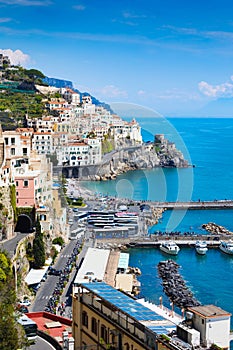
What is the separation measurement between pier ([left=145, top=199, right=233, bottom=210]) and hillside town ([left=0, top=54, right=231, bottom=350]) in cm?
166

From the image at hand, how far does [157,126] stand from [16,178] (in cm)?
729

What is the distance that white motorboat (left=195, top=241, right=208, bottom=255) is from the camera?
20.4 m

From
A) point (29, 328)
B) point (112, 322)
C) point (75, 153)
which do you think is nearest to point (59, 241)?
point (29, 328)

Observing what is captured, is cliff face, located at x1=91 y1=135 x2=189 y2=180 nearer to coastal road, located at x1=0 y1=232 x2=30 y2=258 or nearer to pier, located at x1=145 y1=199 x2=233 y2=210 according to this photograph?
pier, located at x1=145 y1=199 x2=233 y2=210

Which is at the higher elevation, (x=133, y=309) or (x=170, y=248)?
(x=133, y=309)

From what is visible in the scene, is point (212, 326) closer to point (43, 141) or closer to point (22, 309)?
point (22, 309)

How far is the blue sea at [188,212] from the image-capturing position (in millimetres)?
16641

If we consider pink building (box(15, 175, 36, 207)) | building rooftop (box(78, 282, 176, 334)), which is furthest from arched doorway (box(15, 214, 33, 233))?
building rooftop (box(78, 282, 176, 334))

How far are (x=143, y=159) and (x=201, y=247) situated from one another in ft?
79.2

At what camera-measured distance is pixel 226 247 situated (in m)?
20.8

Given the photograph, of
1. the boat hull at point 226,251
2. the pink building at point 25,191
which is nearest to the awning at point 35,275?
the pink building at point 25,191

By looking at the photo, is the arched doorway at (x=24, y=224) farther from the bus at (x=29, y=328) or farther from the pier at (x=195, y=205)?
the pier at (x=195, y=205)

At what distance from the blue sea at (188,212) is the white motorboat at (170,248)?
18cm

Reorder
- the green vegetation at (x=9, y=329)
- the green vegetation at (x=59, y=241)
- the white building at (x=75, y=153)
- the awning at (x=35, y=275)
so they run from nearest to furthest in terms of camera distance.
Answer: the green vegetation at (x=9, y=329) < the awning at (x=35, y=275) < the green vegetation at (x=59, y=241) < the white building at (x=75, y=153)
